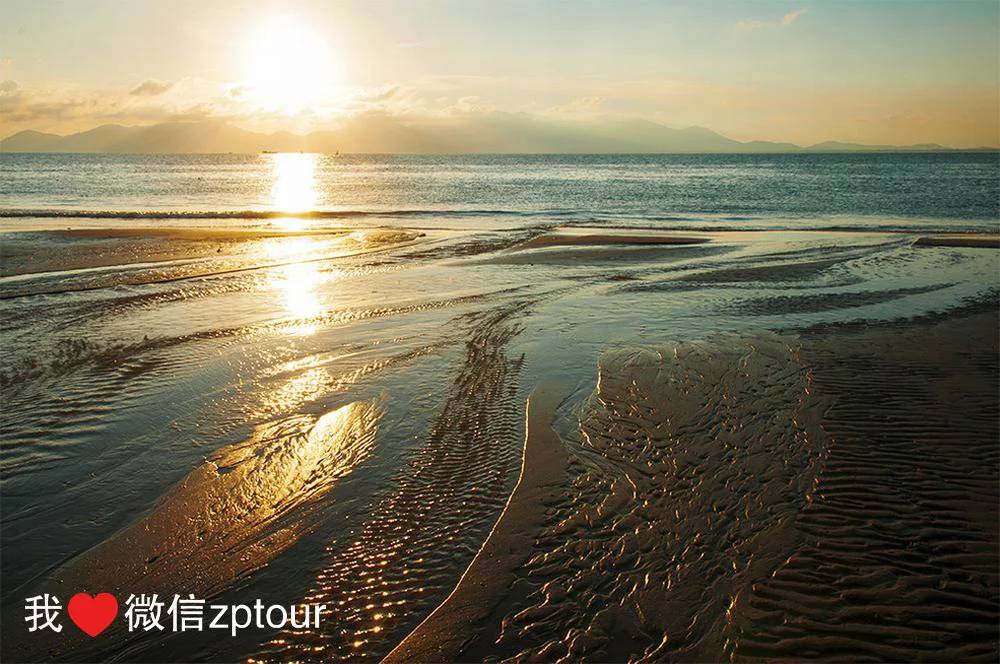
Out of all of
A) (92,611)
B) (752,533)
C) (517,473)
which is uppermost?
(517,473)

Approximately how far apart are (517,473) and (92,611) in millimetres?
3653

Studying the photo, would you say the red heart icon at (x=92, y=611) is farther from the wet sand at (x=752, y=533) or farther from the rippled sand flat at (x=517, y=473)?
the wet sand at (x=752, y=533)

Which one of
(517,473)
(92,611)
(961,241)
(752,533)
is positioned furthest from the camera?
(961,241)

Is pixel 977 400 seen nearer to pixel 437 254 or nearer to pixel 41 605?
pixel 41 605

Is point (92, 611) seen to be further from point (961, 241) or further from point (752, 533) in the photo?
point (961, 241)

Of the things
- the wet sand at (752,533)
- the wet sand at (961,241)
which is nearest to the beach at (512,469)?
the wet sand at (752,533)

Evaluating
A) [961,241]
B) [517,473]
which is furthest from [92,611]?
[961,241]

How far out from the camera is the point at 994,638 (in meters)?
4.30

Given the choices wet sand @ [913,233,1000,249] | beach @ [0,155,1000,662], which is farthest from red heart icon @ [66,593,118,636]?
wet sand @ [913,233,1000,249]

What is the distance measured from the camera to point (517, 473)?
6477 millimetres

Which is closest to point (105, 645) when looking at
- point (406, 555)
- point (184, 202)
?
point (406, 555)

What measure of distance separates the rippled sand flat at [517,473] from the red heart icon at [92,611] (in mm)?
131

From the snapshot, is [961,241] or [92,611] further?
[961,241]

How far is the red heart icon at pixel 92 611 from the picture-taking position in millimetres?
4445
